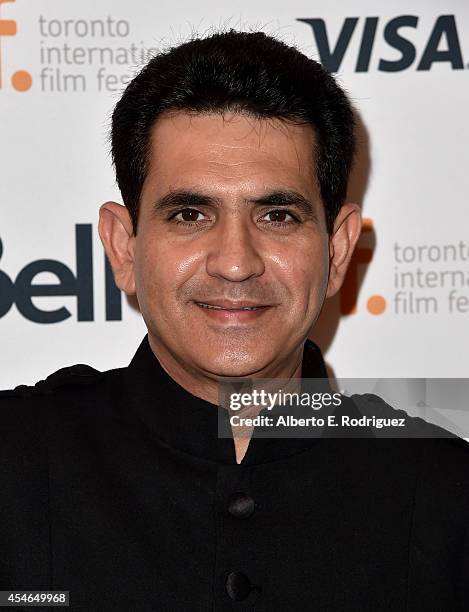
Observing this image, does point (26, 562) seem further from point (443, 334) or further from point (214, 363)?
point (443, 334)

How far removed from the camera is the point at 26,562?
5.60 ft

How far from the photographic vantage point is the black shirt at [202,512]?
1690 mm

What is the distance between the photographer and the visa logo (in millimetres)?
2447

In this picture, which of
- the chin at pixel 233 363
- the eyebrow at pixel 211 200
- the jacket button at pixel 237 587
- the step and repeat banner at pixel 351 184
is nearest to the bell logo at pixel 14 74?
the step and repeat banner at pixel 351 184

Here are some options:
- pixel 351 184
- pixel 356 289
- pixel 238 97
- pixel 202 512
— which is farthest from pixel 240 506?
pixel 351 184

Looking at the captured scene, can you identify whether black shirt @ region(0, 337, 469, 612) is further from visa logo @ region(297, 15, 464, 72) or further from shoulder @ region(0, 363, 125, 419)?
visa logo @ region(297, 15, 464, 72)

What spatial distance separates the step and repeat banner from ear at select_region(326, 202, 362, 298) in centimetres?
49

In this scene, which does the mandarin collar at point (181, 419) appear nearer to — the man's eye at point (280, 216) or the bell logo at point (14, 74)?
the man's eye at point (280, 216)

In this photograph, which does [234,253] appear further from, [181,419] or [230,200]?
[181,419]

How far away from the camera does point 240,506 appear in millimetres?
1699

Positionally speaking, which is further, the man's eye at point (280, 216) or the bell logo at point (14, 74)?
the bell logo at point (14, 74)

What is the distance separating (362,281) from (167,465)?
93 centimetres

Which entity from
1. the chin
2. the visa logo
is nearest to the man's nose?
the chin

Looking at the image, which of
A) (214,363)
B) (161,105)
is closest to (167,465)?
(214,363)
